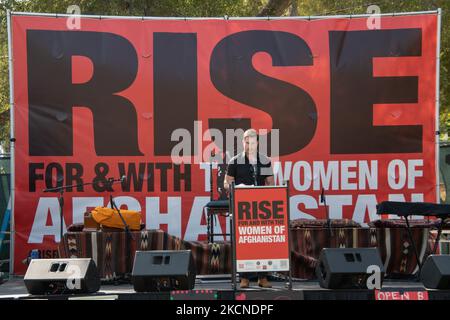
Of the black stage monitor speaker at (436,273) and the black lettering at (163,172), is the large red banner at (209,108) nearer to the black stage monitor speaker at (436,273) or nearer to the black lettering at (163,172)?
the black lettering at (163,172)

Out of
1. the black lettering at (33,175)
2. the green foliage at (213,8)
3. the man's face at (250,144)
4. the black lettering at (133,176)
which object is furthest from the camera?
the green foliage at (213,8)

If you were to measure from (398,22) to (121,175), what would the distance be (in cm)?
412

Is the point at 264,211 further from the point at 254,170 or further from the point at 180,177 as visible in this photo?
the point at 180,177

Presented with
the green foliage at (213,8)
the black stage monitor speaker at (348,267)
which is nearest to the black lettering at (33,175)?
the black stage monitor speaker at (348,267)

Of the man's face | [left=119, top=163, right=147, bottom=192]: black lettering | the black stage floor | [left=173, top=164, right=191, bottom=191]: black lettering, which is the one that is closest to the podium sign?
the black stage floor

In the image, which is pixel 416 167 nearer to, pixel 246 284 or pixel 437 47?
pixel 437 47

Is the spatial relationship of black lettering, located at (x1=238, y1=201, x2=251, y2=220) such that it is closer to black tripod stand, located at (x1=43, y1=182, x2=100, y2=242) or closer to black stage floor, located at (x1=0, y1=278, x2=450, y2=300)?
black stage floor, located at (x1=0, y1=278, x2=450, y2=300)

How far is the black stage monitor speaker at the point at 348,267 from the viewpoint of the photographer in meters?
7.02

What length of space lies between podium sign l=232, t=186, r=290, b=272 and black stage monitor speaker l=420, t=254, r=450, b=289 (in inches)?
54.2

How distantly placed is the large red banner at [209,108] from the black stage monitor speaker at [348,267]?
2269mm

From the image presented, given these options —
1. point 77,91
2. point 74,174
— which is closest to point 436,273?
point 74,174

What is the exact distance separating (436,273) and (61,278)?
3.56 metres

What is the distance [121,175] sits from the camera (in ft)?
31.0

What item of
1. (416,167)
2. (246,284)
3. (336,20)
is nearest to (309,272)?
(246,284)
